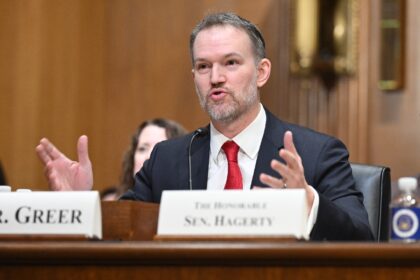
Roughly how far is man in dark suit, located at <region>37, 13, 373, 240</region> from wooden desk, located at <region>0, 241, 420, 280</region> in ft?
2.90

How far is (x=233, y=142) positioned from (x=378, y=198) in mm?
488

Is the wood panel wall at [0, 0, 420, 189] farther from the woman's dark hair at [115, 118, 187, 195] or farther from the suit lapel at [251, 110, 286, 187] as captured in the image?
the suit lapel at [251, 110, 286, 187]

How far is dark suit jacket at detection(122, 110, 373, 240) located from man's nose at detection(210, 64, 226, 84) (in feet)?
0.71

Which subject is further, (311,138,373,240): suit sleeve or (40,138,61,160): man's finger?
(40,138,61,160): man's finger

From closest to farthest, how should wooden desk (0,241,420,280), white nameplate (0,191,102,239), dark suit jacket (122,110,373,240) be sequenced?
wooden desk (0,241,420,280) → white nameplate (0,191,102,239) → dark suit jacket (122,110,373,240)

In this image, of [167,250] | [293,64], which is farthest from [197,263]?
[293,64]

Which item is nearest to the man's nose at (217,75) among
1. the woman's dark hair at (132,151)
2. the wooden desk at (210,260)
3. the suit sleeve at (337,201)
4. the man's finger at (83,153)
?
the suit sleeve at (337,201)

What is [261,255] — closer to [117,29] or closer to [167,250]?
[167,250]

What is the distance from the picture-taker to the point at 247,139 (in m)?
3.03

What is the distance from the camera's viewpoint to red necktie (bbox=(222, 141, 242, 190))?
9.38 ft

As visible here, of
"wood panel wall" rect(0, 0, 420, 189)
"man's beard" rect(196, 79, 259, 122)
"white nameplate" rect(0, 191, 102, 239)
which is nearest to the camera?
"white nameplate" rect(0, 191, 102, 239)

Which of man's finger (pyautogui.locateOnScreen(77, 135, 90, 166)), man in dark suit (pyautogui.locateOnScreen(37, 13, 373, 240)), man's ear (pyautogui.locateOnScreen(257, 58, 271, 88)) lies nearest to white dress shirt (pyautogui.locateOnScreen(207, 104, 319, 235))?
man in dark suit (pyautogui.locateOnScreen(37, 13, 373, 240))

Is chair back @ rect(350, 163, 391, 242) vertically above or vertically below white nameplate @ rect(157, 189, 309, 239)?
below

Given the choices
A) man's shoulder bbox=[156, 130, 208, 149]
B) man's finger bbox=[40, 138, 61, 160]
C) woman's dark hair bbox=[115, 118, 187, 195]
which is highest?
man's finger bbox=[40, 138, 61, 160]
